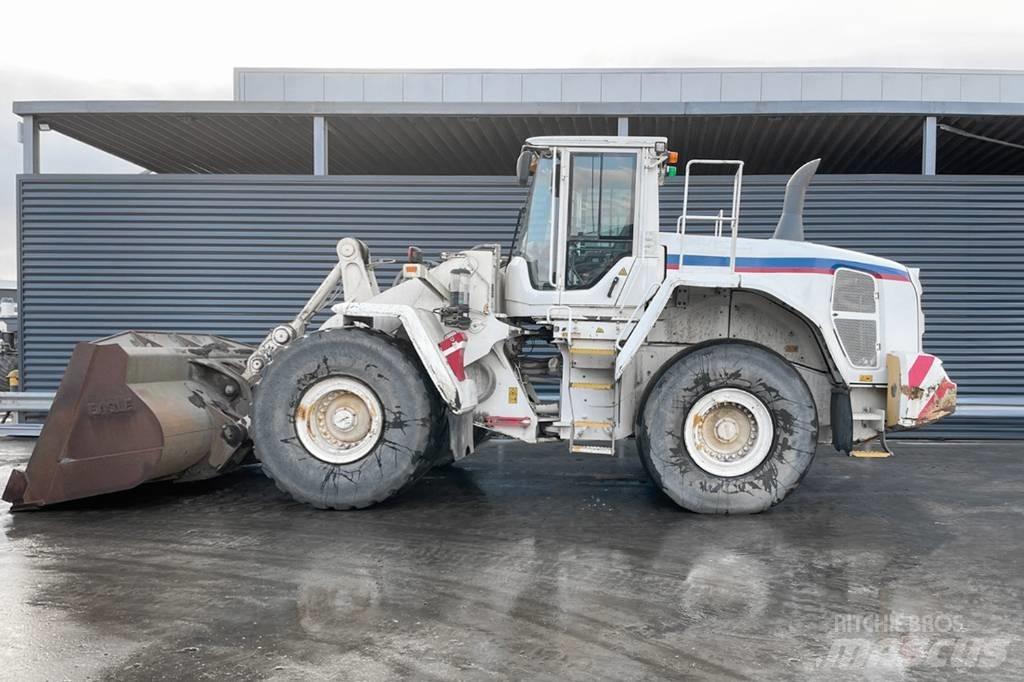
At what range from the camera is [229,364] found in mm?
7379

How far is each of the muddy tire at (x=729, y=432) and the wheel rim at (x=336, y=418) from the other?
88.2 inches

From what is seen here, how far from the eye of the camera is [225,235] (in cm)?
1088

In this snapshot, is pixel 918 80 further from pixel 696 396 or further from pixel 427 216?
pixel 696 396

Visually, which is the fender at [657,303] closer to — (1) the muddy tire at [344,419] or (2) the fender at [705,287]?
(2) the fender at [705,287]

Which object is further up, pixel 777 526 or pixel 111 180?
pixel 111 180

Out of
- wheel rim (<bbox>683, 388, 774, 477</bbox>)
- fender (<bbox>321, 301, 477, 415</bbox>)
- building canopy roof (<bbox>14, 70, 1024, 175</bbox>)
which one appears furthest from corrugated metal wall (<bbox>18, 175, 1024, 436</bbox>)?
wheel rim (<bbox>683, 388, 774, 477</bbox>)

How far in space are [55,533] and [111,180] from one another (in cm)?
685

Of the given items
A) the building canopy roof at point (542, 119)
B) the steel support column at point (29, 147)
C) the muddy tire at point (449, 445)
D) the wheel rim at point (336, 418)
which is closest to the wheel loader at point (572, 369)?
the wheel rim at point (336, 418)

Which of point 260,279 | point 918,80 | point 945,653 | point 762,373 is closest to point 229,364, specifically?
point 260,279

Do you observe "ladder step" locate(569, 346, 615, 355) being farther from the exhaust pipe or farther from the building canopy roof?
the building canopy roof

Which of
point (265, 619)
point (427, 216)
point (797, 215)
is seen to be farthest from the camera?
point (427, 216)

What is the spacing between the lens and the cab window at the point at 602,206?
6504 millimetres

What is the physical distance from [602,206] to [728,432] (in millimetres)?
2127

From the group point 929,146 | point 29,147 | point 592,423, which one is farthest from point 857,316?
point 29,147
